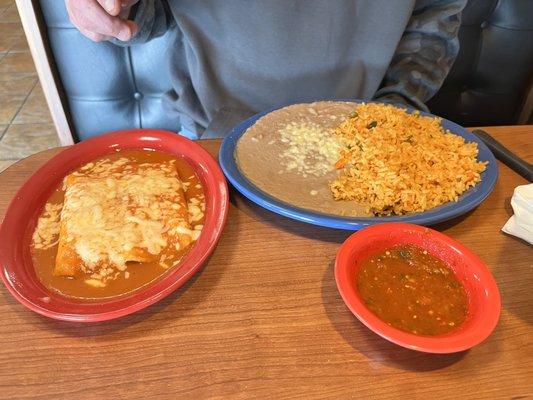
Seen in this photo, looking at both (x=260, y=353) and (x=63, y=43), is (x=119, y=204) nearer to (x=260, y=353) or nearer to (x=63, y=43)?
(x=260, y=353)

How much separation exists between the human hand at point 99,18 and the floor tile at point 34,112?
8.39ft

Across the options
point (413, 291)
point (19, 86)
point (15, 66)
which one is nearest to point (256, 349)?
point (413, 291)

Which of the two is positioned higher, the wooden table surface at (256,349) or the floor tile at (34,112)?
the wooden table surface at (256,349)

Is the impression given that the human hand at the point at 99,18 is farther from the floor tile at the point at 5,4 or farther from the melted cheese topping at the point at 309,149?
the floor tile at the point at 5,4

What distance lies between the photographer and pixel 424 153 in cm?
105

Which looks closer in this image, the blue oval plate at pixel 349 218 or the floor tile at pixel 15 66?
the blue oval plate at pixel 349 218

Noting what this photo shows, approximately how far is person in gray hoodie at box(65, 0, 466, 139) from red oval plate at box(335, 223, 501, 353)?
74 cm

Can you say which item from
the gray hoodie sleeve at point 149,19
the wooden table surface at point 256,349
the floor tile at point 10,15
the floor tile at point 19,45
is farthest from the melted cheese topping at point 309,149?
the floor tile at point 10,15

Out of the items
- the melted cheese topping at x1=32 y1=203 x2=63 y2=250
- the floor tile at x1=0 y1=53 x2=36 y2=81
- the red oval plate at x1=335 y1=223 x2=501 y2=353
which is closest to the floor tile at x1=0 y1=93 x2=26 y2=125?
the floor tile at x1=0 y1=53 x2=36 y2=81

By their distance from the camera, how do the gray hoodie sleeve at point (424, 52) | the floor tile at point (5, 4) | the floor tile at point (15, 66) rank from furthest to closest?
the floor tile at point (5, 4) → the floor tile at point (15, 66) → the gray hoodie sleeve at point (424, 52)

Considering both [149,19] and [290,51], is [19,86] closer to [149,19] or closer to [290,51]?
[149,19]

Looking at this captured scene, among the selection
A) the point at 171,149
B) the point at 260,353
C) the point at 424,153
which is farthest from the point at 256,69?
the point at 260,353

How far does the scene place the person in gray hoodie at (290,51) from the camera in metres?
1.36

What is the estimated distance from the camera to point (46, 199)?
0.98m
